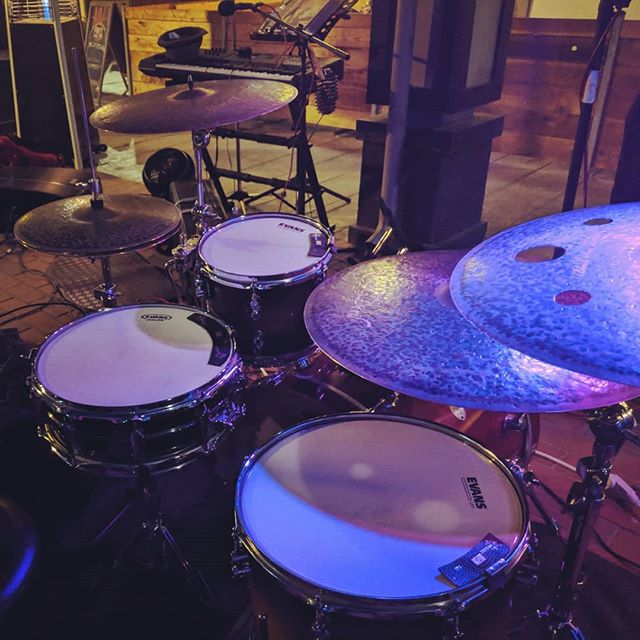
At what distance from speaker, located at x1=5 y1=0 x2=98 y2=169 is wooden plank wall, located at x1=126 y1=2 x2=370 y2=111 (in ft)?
7.94

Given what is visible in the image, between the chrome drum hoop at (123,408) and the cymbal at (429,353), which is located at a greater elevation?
the cymbal at (429,353)

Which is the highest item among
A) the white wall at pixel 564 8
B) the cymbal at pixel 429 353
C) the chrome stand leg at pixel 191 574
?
the white wall at pixel 564 8

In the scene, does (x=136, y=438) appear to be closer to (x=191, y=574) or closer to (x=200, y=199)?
(x=191, y=574)

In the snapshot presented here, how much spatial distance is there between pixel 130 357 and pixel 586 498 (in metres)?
1.16

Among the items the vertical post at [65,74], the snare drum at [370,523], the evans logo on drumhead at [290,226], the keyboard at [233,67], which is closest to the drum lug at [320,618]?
the snare drum at [370,523]

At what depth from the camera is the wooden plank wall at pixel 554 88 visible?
5.40m

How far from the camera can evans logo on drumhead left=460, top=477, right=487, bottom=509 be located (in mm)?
1160

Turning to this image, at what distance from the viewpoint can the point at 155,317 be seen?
1.81 m

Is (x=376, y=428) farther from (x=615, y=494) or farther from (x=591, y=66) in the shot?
(x=591, y=66)

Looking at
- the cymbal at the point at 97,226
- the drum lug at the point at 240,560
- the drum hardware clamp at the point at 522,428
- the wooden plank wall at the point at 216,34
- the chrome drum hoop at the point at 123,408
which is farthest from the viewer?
the wooden plank wall at the point at 216,34

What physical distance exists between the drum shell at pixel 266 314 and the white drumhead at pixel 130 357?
0.76ft

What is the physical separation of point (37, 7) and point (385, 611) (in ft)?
17.5

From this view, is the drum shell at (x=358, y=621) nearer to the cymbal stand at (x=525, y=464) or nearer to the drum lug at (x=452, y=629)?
the drum lug at (x=452, y=629)

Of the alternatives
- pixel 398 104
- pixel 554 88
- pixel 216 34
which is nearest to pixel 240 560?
pixel 398 104
